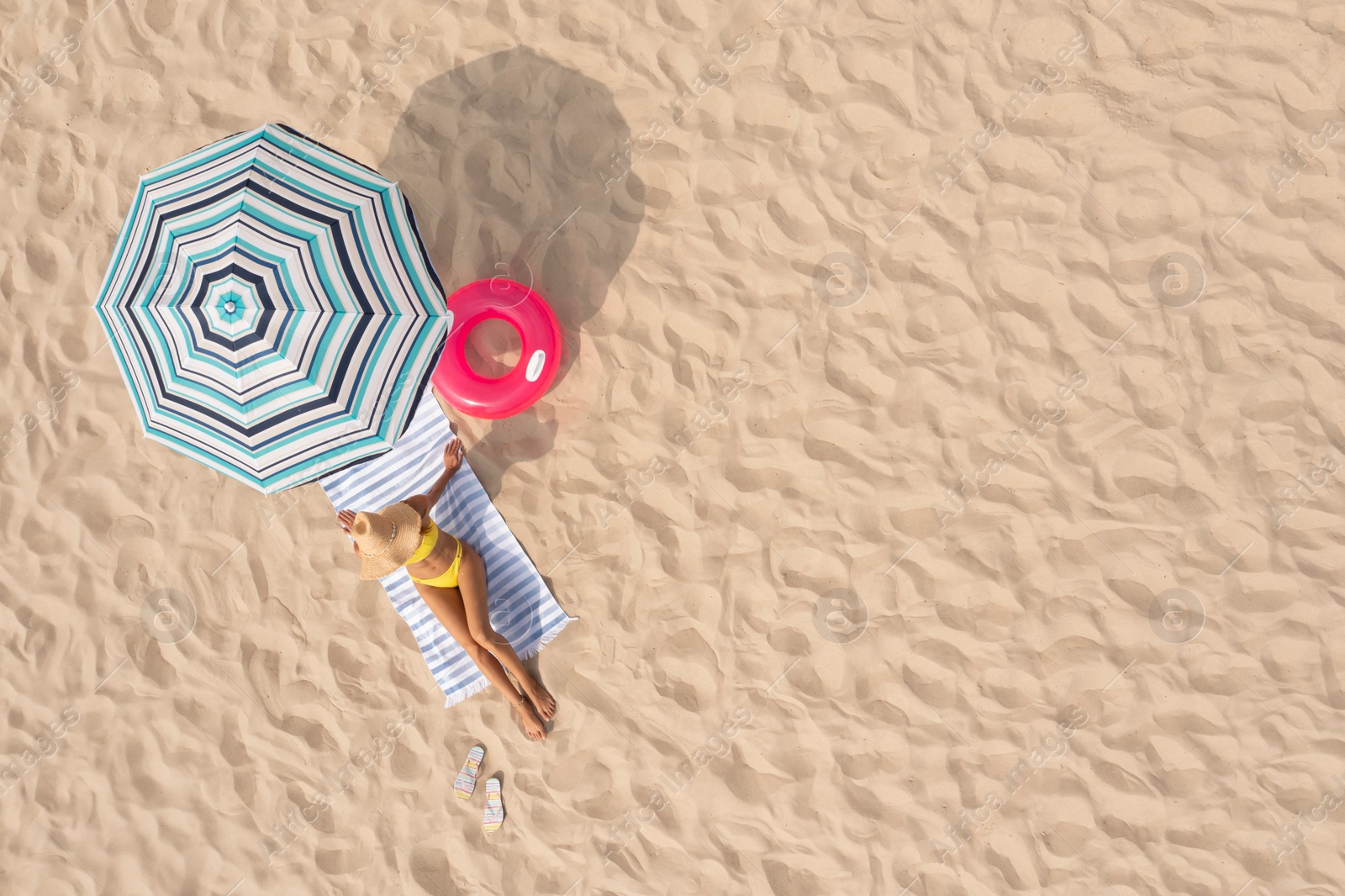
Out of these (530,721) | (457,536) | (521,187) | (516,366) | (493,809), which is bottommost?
(493,809)

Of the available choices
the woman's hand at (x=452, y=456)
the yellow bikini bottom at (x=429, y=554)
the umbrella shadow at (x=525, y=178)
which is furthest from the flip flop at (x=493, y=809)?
the umbrella shadow at (x=525, y=178)

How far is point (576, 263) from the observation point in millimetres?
4824

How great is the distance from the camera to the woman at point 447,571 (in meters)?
4.08

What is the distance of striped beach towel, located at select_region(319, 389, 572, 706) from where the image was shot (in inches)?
185

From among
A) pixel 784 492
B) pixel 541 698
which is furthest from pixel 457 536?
pixel 784 492

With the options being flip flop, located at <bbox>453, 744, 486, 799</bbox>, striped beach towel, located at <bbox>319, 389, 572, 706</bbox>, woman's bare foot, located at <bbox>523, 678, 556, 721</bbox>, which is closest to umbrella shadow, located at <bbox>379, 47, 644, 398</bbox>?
striped beach towel, located at <bbox>319, 389, 572, 706</bbox>

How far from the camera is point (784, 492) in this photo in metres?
4.67

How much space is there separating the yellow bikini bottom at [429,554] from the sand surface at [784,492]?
502mm

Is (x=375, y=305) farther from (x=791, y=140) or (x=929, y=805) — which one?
(x=929, y=805)

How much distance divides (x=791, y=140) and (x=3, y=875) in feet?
19.8

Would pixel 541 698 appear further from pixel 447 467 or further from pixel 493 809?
Result: pixel 447 467

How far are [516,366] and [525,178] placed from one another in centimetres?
112

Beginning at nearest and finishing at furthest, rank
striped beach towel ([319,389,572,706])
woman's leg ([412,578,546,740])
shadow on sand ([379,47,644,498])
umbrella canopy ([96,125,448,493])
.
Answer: umbrella canopy ([96,125,448,493]) < woman's leg ([412,578,546,740]) < striped beach towel ([319,389,572,706]) < shadow on sand ([379,47,644,498])

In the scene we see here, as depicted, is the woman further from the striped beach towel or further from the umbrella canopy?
the umbrella canopy
